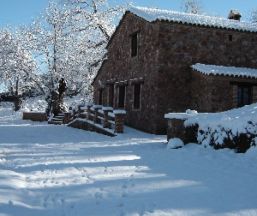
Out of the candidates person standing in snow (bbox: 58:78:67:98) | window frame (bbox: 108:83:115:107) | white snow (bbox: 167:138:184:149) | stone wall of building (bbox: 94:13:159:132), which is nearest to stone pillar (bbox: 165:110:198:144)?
white snow (bbox: 167:138:184:149)

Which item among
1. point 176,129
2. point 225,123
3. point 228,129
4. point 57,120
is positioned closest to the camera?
point 228,129

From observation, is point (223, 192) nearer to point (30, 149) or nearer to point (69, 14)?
point (30, 149)

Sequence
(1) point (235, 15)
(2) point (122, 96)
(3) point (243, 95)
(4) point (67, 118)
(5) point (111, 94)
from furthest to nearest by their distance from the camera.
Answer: (4) point (67, 118), (1) point (235, 15), (5) point (111, 94), (2) point (122, 96), (3) point (243, 95)

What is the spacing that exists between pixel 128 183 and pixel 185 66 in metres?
12.5

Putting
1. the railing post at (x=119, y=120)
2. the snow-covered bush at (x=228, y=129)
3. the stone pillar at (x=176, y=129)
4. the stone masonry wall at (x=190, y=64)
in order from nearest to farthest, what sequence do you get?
the snow-covered bush at (x=228, y=129)
the stone pillar at (x=176, y=129)
the railing post at (x=119, y=120)
the stone masonry wall at (x=190, y=64)

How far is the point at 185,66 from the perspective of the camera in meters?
19.0

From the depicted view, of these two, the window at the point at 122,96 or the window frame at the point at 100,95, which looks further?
the window frame at the point at 100,95

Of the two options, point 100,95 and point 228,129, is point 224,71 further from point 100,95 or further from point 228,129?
point 100,95

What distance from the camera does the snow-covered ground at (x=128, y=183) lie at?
5793mm

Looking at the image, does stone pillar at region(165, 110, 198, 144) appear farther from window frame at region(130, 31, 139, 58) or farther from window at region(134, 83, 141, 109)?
window frame at region(130, 31, 139, 58)

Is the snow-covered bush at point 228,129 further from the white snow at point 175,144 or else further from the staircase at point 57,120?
the staircase at point 57,120

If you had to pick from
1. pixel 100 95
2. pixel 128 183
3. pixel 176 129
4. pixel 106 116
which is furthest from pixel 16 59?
pixel 128 183

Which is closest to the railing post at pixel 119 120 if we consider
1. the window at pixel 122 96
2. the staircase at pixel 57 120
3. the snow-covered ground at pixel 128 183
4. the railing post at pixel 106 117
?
the railing post at pixel 106 117

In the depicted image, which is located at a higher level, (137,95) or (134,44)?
(134,44)
